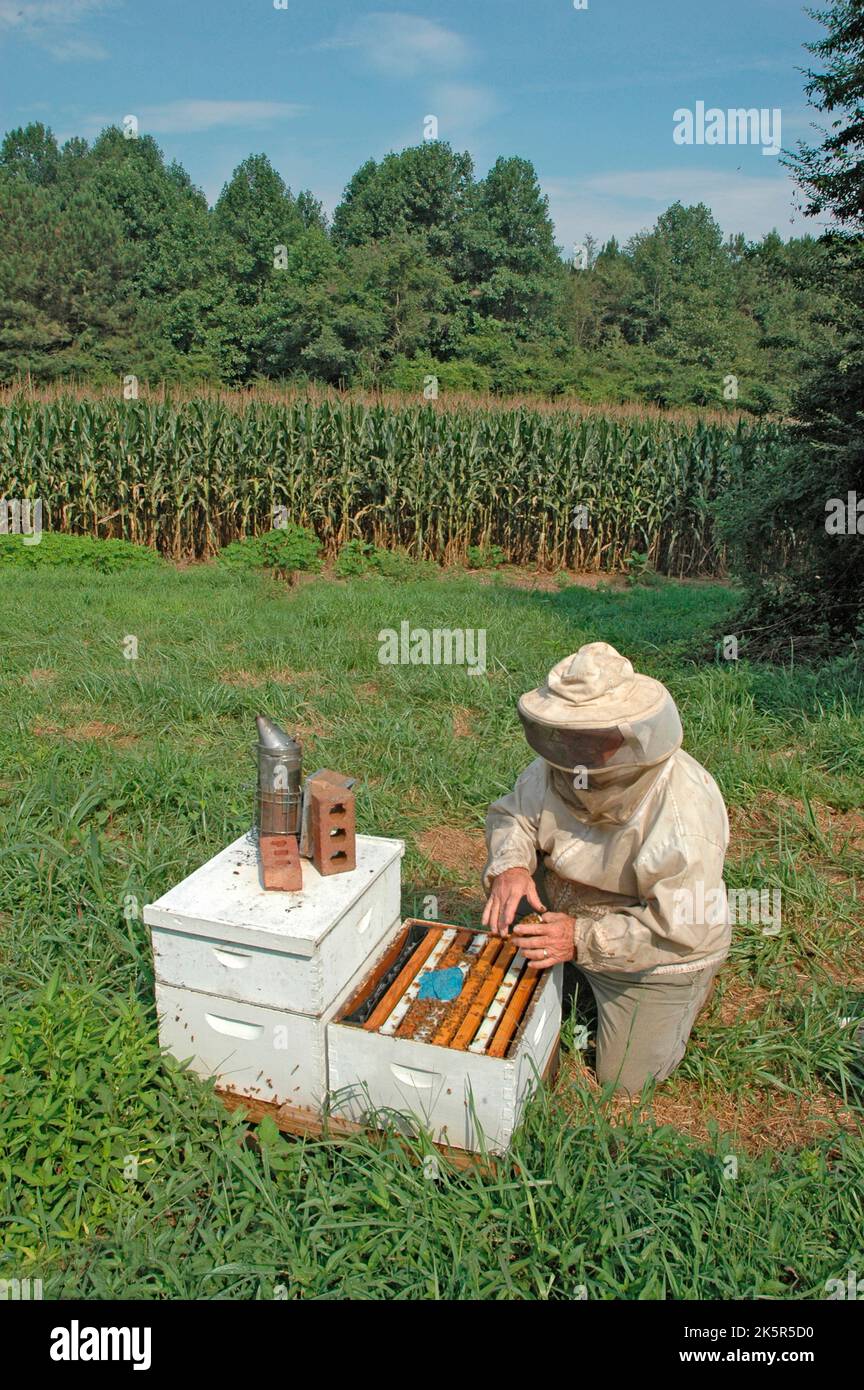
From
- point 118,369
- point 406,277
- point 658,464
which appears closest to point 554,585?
point 658,464

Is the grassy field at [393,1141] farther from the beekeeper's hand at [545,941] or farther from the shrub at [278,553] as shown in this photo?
the shrub at [278,553]

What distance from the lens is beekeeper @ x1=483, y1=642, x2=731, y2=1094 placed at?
261 centimetres

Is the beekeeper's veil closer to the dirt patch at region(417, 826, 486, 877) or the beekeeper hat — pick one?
the beekeeper hat

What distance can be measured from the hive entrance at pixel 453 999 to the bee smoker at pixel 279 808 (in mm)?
454

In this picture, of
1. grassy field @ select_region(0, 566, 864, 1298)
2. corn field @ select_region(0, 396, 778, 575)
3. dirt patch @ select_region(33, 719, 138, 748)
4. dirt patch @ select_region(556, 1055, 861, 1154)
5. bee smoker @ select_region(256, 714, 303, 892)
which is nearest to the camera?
grassy field @ select_region(0, 566, 864, 1298)

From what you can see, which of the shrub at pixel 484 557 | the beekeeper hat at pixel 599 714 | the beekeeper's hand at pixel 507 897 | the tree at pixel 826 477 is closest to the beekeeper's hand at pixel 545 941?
the beekeeper's hand at pixel 507 897

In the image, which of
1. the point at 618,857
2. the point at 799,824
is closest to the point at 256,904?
the point at 618,857

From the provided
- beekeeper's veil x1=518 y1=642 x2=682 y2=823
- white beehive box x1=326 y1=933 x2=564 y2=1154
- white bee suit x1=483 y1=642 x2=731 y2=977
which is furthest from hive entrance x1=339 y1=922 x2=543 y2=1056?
beekeeper's veil x1=518 y1=642 x2=682 y2=823

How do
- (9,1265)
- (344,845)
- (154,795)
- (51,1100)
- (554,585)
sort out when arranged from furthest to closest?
(554,585), (154,795), (344,845), (51,1100), (9,1265)

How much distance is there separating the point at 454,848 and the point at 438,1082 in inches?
85.8

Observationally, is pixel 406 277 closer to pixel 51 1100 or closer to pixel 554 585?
pixel 554 585

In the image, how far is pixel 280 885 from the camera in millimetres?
2857

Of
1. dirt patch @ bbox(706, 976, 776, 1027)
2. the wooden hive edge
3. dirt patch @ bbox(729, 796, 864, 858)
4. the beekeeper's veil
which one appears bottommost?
dirt patch @ bbox(706, 976, 776, 1027)

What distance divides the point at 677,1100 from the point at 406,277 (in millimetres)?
32560
